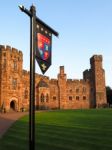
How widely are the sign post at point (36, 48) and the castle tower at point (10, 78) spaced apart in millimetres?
45221

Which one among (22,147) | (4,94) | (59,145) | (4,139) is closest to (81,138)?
(59,145)

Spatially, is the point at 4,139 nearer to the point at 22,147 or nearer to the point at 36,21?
the point at 22,147

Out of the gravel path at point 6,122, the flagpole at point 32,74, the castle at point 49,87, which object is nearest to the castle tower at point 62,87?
the castle at point 49,87

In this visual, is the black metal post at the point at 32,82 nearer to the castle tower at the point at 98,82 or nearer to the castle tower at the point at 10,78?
the castle tower at the point at 10,78

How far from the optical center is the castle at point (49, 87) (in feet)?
168

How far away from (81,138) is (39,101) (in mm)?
47749

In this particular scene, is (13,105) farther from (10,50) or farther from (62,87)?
(62,87)

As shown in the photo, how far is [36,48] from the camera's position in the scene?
5.14 metres

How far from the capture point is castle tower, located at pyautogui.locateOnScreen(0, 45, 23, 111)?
5047cm

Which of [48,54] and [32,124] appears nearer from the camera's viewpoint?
[32,124]

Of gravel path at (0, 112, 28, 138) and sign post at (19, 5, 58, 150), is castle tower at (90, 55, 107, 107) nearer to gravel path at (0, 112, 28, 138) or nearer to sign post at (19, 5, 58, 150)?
gravel path at (0, 112, 28, 138)

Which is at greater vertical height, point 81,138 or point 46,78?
point 46,78

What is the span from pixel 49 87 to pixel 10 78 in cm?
1589

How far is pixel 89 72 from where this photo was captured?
257ft
